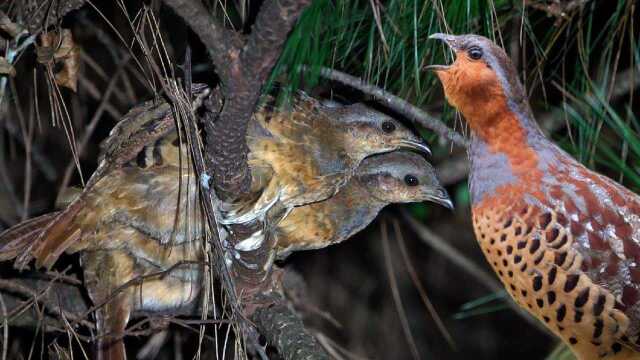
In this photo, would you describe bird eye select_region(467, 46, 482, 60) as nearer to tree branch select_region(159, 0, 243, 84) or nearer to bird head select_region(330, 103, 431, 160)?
tree branch select_region(159, 0, 243, 84)

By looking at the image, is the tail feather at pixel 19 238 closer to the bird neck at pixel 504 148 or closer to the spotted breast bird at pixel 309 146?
the spotted breast bird at pixel 309 146

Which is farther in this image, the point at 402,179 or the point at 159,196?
the point at 402,179

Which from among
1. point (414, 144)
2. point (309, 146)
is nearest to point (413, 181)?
point (414, 144)

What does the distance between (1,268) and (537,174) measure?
5.68 feet

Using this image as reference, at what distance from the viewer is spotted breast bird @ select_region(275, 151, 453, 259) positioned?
277 centimetres

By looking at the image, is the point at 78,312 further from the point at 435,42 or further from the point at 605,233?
the point at 605,233

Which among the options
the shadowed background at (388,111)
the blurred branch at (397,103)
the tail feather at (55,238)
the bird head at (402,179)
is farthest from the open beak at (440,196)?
the tail feather at (55,238)

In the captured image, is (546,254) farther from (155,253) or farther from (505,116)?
(155,253)

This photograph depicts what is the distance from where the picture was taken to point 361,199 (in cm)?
295

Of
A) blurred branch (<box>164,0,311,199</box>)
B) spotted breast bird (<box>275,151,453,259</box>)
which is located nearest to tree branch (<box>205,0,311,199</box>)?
blurred branch (<box>164,0,311,199</box>)

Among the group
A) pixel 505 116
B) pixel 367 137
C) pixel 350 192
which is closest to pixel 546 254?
pixel 505 116

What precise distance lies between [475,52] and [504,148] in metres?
0.19

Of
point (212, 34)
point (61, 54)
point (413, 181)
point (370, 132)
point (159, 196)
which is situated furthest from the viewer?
point (413, 181)

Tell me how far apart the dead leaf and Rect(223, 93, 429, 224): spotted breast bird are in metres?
0.44
